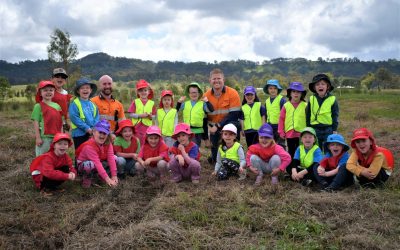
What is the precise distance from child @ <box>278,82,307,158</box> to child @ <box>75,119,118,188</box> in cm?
322

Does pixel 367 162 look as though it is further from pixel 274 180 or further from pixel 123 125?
pixel 123 125

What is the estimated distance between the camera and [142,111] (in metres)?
7.05

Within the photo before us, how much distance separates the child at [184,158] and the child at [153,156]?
168 millimetres

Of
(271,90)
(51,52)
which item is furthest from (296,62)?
(271,90)

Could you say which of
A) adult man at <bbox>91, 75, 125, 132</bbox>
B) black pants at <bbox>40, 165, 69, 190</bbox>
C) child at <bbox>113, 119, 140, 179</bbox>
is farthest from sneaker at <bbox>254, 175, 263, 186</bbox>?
black pants at <bbox>40, 165, 69, 190</bbox>

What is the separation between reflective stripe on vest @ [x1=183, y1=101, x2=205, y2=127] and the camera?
22.6ft

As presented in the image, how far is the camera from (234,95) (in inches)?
275

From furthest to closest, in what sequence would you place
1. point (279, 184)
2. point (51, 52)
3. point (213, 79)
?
point (51, 52) → point (213, 79) → point (279, 184)

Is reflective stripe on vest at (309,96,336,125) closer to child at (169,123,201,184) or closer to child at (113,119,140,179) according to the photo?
child at (169,123,201,184)

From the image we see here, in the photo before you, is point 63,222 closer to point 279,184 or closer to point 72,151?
point 279,184

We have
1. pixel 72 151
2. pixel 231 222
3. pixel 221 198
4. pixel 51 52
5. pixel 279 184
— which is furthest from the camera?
pixel 51 52

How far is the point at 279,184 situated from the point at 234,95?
218cm

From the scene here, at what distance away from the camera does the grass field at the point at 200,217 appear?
12.0 ft

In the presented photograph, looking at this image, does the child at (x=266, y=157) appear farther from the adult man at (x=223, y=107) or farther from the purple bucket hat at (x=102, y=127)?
the purple bucket hat at (x=102, y=127)
